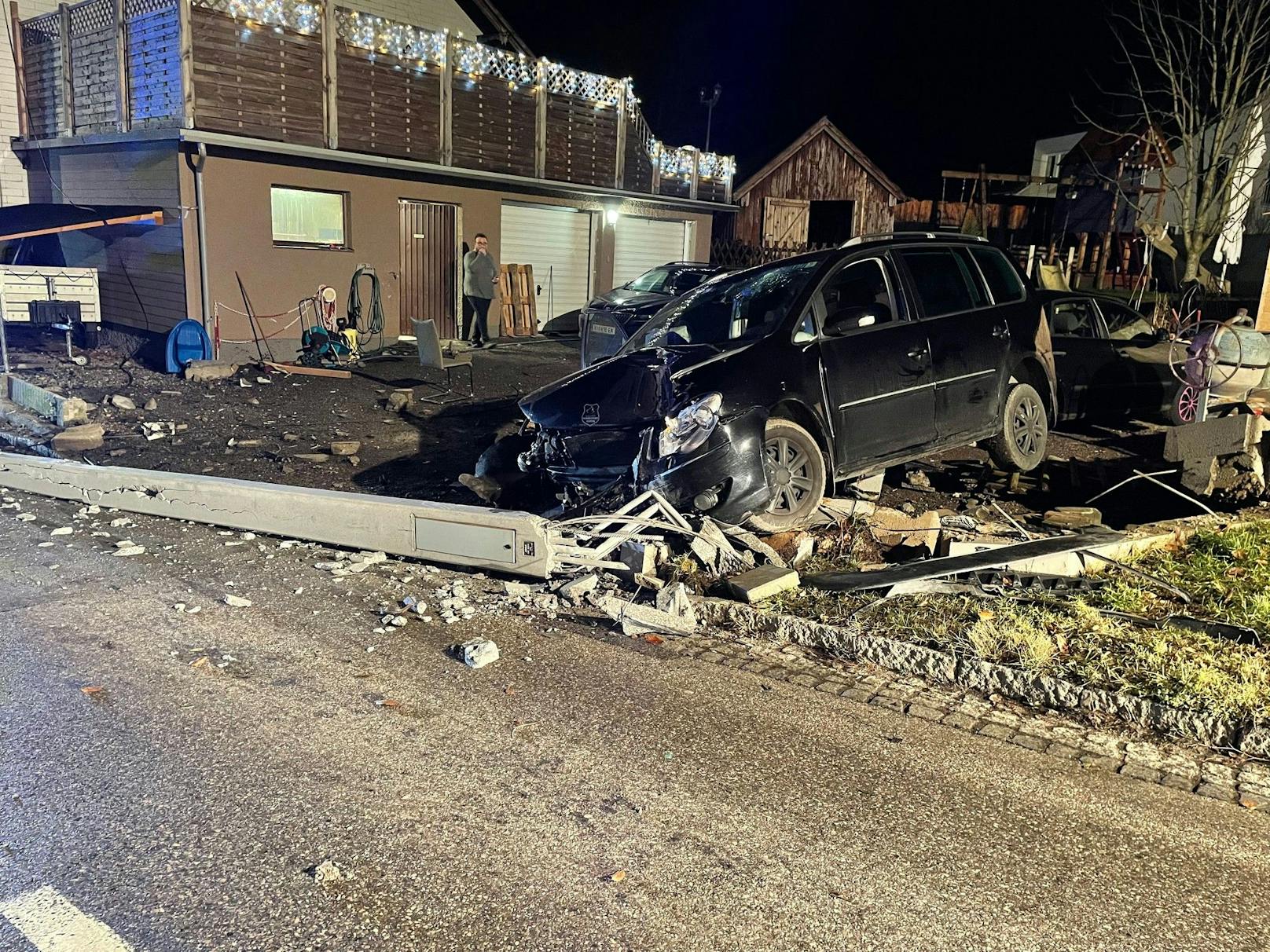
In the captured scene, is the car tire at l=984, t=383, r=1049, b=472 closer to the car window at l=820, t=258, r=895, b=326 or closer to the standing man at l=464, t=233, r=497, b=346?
the car window at l=820, t=258, r=895, b=326

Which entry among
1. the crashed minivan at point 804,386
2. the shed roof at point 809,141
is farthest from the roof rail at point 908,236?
the shed roof at point 809,141

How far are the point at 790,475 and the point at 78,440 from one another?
24.1ft

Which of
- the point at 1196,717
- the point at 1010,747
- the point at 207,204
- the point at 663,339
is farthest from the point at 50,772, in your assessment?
the point at 207,204

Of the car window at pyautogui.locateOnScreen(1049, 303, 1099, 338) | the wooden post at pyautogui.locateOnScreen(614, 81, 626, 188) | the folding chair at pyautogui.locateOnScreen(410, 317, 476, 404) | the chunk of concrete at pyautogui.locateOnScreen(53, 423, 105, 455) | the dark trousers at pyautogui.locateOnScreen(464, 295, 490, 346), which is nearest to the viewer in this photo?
the chunk of concrete at pyautogui.locateOnScreen(53, 423, 105, 455)

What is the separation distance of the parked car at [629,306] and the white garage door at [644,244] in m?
7.62

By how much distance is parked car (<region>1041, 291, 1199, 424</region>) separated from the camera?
418 inches

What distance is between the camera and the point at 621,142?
71.6ft

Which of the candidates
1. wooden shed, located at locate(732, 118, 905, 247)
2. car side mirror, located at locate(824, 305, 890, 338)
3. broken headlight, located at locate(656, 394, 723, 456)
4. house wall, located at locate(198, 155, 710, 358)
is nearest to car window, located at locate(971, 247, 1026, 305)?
car side mirror, located at locate(824, 305, 890, 338)

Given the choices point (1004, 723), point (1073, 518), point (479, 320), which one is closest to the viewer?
point (1004, 723)

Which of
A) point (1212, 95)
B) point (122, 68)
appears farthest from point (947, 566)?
point (1212, 95)

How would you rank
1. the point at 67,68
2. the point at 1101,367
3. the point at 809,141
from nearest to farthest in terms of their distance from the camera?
the point at 1101,367 < the point at 67,68 < the point at 809,141

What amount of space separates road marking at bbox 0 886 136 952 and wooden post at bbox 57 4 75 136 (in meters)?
17.5

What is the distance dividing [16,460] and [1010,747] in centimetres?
812

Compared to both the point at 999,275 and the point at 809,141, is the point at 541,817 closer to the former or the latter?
the point at 999,275
